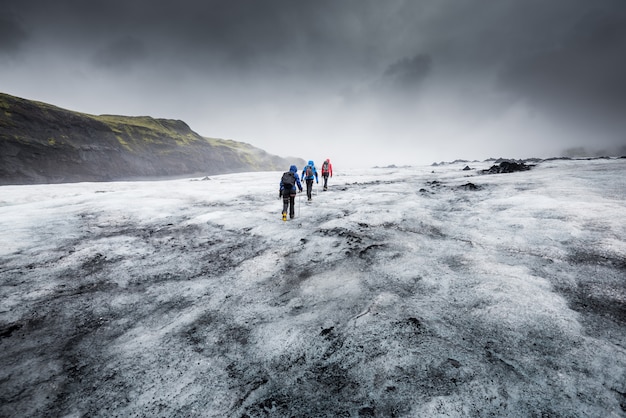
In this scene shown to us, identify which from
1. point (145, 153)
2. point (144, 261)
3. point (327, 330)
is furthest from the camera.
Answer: point (145, 153)

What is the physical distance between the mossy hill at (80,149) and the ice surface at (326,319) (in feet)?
204

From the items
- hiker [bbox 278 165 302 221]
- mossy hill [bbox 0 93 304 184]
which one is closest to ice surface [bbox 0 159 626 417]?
hiker [bbox 278 165 302 221]

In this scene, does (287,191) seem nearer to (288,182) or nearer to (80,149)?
(288,182)

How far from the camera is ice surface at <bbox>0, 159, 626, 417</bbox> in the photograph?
3.02m

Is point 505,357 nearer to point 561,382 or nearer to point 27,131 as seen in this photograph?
Result: point 561,382

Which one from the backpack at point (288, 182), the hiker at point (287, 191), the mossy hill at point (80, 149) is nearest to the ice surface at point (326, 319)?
the hiker at point (287, 191)

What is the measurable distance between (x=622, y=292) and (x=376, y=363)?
4.82 metres

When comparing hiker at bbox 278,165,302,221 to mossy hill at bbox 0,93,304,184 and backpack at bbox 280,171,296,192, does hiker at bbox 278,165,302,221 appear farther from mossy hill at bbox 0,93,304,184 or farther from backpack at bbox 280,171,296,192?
mossy hill at bbox 0,93,304,184

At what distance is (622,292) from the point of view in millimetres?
4547

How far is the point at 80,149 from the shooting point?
196 ft

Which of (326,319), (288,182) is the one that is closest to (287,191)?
(288,182)

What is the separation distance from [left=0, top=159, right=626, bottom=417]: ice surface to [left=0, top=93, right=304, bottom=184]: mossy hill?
204ft

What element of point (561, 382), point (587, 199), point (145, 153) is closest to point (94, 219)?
point (561, 382)

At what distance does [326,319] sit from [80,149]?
79.1 m
